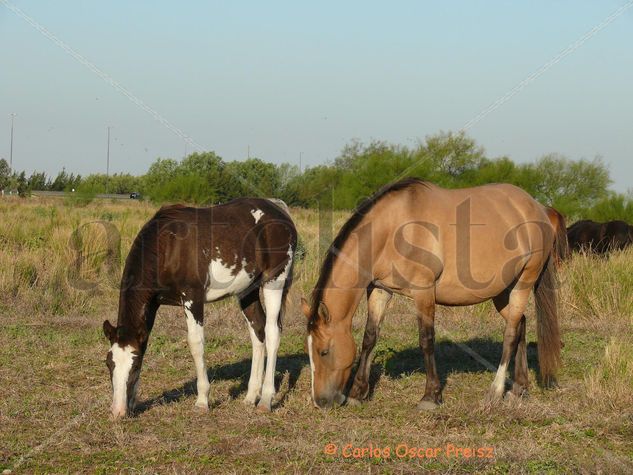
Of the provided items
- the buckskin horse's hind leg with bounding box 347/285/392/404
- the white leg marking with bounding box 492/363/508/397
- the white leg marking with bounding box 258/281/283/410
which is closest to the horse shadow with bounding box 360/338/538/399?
the buckskin horse's hind leg with bounding box 347/285/392/404

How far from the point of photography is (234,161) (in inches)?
1873

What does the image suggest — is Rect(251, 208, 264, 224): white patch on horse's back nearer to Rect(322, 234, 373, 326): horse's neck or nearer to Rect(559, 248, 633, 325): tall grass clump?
Rect(322, 234, 373, 326): horse's neck

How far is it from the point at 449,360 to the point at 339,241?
2690 mm

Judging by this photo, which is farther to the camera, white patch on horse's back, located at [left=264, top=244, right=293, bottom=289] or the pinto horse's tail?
the pinto horse's tail

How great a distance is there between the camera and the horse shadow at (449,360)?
7.96 meters

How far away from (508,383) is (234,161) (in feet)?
134

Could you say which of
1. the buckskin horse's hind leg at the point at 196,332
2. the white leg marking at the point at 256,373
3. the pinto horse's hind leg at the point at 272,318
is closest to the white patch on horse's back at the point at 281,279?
the pinto horse's hind leg at the point at 272,318

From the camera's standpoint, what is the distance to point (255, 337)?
710 centimetres

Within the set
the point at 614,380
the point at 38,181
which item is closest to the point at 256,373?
the point at 614,380

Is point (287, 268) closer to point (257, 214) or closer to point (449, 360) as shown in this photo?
point (257, 214)

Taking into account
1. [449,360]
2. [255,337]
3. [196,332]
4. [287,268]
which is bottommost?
[449,360]

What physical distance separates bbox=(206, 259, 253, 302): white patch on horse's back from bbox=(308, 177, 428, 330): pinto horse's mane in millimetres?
707

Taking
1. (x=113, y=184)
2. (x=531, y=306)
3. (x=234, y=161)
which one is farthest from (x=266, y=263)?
(x=113, y=184)

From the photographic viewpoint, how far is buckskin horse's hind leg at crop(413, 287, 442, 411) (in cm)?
662
